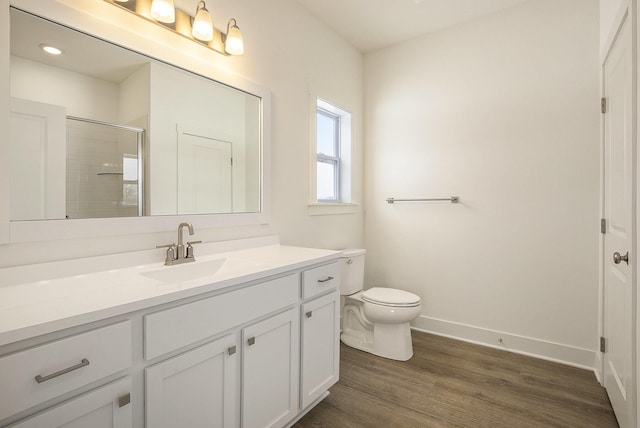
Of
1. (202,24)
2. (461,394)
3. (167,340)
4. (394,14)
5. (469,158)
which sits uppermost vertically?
(394,14)

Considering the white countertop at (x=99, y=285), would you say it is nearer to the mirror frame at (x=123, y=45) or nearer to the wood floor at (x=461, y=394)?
the mirror frame at (x=123, y=45)

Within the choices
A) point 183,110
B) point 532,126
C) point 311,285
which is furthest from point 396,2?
point 311,285

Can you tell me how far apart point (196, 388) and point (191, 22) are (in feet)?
5.48

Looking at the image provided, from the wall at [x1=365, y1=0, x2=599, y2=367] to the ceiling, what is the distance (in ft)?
0.39

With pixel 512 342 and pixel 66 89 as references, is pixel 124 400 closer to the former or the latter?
pixel 66 89

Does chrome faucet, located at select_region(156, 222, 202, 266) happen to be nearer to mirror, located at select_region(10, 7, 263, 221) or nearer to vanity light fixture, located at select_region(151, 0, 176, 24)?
mirror, located at select_region(10, 7, 263, 221)

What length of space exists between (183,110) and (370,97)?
6.75 feet

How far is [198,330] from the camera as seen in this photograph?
1105mm

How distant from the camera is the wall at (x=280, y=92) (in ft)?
4.23

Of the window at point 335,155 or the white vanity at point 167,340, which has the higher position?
the window at point 335,155

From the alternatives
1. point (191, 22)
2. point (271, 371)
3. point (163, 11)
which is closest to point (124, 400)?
point (271, 371)

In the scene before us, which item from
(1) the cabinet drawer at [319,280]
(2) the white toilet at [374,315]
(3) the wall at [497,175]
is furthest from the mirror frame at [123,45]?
(3) the wall at [497,175]

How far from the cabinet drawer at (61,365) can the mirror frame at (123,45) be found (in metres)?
0.57

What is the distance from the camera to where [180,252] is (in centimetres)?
152
